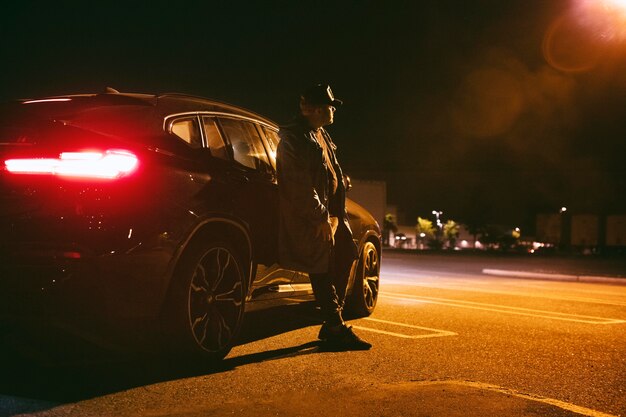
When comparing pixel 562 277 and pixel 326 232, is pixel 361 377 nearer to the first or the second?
pixel 326 232

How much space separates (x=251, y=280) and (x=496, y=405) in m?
2.08

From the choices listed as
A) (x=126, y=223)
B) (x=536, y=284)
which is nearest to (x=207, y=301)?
(x=126, y=223)

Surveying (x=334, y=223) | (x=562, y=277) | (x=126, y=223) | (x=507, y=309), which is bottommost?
(x=507, y=309)

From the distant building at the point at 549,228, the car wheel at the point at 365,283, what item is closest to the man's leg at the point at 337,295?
the car wheel at the point at 365,283

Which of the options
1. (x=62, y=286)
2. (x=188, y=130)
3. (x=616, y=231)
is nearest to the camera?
(x=62, y=286)

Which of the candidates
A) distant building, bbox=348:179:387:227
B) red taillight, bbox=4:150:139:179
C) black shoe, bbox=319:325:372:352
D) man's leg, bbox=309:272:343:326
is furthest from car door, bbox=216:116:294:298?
distant building, bbox=348:179:387:227

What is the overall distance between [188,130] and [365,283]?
286 centimetres

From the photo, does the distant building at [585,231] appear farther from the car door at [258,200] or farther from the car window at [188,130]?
the car window at [188,130]

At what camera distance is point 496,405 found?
3916 mm

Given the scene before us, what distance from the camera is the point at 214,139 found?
540 cm

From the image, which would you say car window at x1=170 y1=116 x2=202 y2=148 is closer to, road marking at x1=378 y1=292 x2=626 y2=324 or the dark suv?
the dark suv

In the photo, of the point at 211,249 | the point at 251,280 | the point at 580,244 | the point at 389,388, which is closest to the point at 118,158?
the point at 211,249

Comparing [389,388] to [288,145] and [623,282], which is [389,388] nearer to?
[288,145]

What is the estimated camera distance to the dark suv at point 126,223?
4113mm
